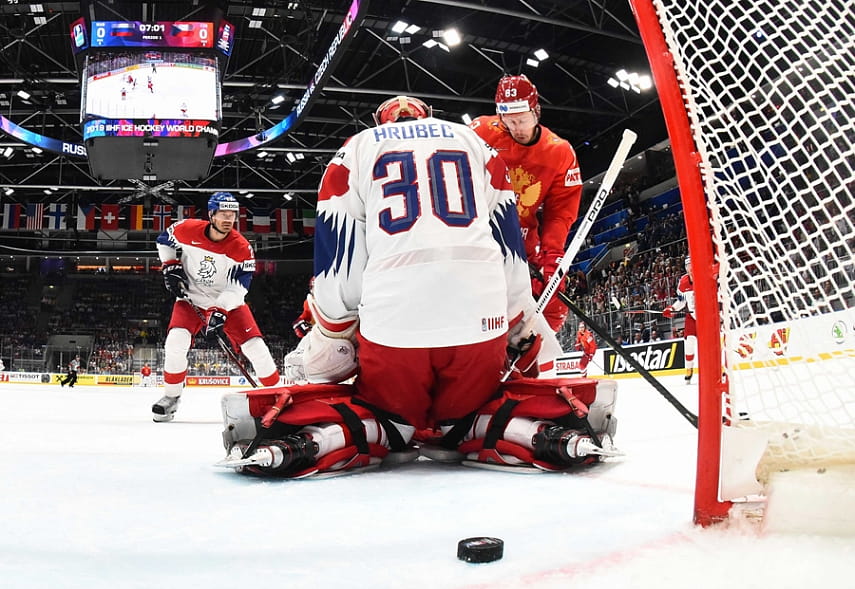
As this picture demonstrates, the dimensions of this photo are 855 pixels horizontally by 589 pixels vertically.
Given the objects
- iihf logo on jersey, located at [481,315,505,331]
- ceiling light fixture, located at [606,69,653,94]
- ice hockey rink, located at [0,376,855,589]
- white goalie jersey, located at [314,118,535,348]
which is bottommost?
ice hockey rink, located at [0,376,855,589]

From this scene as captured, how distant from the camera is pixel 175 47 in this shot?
28.2ft

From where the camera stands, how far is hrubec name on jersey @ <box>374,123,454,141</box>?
190 centimetres

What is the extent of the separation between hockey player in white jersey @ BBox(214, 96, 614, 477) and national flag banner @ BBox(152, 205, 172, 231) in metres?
21.9

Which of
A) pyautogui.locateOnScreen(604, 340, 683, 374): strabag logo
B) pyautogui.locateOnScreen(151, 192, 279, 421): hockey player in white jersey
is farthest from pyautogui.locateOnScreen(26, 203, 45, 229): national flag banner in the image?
pyautogui.locateOnScreen(151, 192, 279, 421): hockey player in white jersey

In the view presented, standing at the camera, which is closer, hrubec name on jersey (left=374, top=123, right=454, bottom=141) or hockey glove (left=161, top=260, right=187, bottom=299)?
hrubec name on jersey (left=374, top=123, right=454, bottom=141)

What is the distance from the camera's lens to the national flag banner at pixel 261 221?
851 inches

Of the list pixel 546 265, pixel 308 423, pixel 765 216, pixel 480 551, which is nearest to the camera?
pixel 480 551

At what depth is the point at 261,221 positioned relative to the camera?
21.8 meters

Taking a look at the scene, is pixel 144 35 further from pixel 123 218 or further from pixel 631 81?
pixel 123 218

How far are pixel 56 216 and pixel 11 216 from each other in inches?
64.2

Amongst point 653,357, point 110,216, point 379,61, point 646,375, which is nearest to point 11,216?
point 110,216

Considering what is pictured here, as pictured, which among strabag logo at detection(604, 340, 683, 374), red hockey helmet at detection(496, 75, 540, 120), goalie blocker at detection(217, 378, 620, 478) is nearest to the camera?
goalie blocker at detection(217, 378, 620, 478)

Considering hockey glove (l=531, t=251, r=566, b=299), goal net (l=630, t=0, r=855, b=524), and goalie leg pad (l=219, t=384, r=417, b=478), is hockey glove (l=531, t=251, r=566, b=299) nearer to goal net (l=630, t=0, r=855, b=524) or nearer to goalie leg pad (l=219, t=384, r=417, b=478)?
goalie leg pad (l=219, t=384, r=417, b=478)

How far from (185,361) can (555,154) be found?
2834 mm
